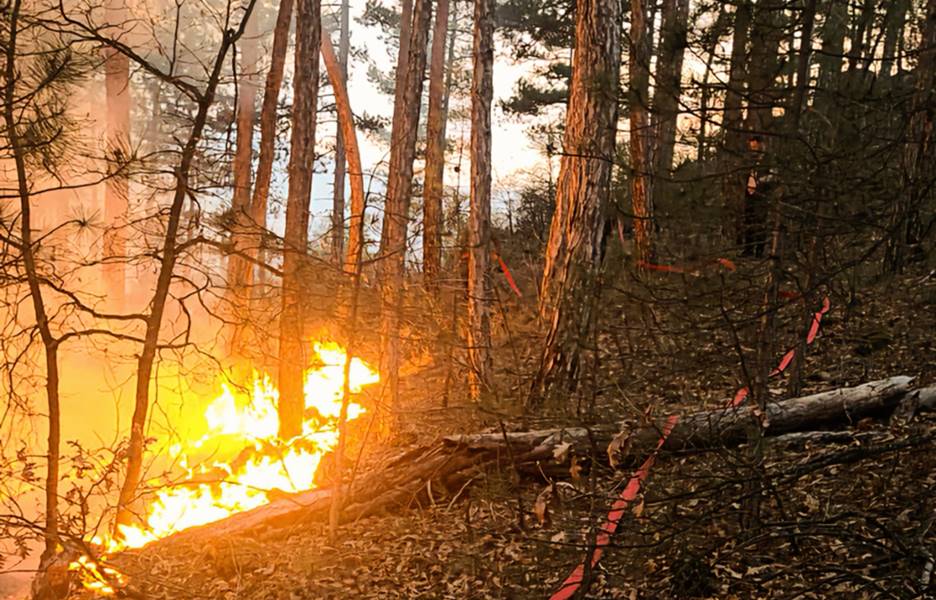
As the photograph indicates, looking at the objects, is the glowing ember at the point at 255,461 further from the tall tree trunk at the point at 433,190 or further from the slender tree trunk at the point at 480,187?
the tall tree trunk at the point at 433,190

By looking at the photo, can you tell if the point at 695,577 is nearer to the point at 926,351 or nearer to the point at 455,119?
the point at 926,351

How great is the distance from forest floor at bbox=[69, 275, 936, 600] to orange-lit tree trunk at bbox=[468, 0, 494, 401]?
79.3 inches

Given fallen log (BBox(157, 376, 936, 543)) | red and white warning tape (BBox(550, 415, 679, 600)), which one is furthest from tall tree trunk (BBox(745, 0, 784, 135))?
red and white warning tape (BBox(550, 415, 679, 600))

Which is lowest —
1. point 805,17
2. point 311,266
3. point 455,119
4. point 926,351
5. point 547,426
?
point 547,426

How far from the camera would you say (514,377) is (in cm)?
1020

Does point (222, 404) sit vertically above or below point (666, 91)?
below

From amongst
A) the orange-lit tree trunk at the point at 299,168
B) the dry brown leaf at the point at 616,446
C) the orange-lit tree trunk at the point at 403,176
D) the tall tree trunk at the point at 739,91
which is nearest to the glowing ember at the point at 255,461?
the orange-lit tree trunk at the point at 299,168

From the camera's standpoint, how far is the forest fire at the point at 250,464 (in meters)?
7.89

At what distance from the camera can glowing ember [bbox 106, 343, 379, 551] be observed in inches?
326

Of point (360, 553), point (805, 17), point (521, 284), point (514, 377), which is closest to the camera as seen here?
point (805, 17)

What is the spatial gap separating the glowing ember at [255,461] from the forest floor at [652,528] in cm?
85

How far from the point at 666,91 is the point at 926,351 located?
5.10 meters

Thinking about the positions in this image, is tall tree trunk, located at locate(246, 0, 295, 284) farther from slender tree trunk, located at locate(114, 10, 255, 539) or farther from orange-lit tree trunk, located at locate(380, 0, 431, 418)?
slender tree trunk, located at locate(114, 10, 255, 539)

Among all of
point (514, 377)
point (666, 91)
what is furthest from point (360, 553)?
point (666, 91)
